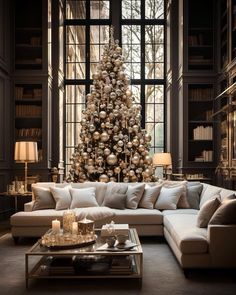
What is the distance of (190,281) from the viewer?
12.8ft

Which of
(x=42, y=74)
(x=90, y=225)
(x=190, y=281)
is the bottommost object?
(x=190, y=281)

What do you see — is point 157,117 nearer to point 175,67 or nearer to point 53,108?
point 175,67

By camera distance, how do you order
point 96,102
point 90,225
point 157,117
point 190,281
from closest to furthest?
point 190,281, point 90,225, point 96,102, point 157,117

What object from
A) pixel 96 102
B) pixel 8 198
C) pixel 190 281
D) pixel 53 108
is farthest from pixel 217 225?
pixel 53 108

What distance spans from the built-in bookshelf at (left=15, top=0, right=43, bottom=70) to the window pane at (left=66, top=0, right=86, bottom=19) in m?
1.09

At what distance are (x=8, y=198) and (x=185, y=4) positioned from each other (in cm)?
519

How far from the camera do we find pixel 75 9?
10078 mm

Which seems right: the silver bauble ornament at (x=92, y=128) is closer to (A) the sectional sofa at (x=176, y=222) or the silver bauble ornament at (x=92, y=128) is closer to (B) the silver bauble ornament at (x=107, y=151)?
(B) the silver bauble ornament at (x=107, y=151)

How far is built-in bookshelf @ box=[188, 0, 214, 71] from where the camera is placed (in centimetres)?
881

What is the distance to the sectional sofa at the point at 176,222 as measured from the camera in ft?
13.2

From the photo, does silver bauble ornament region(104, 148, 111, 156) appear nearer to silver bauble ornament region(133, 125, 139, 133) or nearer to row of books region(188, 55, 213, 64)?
silver bauble ornament region(133, 125, 139, 133)

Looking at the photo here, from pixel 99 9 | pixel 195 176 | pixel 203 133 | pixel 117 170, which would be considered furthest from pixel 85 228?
pixel 99 9

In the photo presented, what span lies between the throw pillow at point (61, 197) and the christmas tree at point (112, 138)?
1.79 metres

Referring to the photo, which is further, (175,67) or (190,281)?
(175,67)
